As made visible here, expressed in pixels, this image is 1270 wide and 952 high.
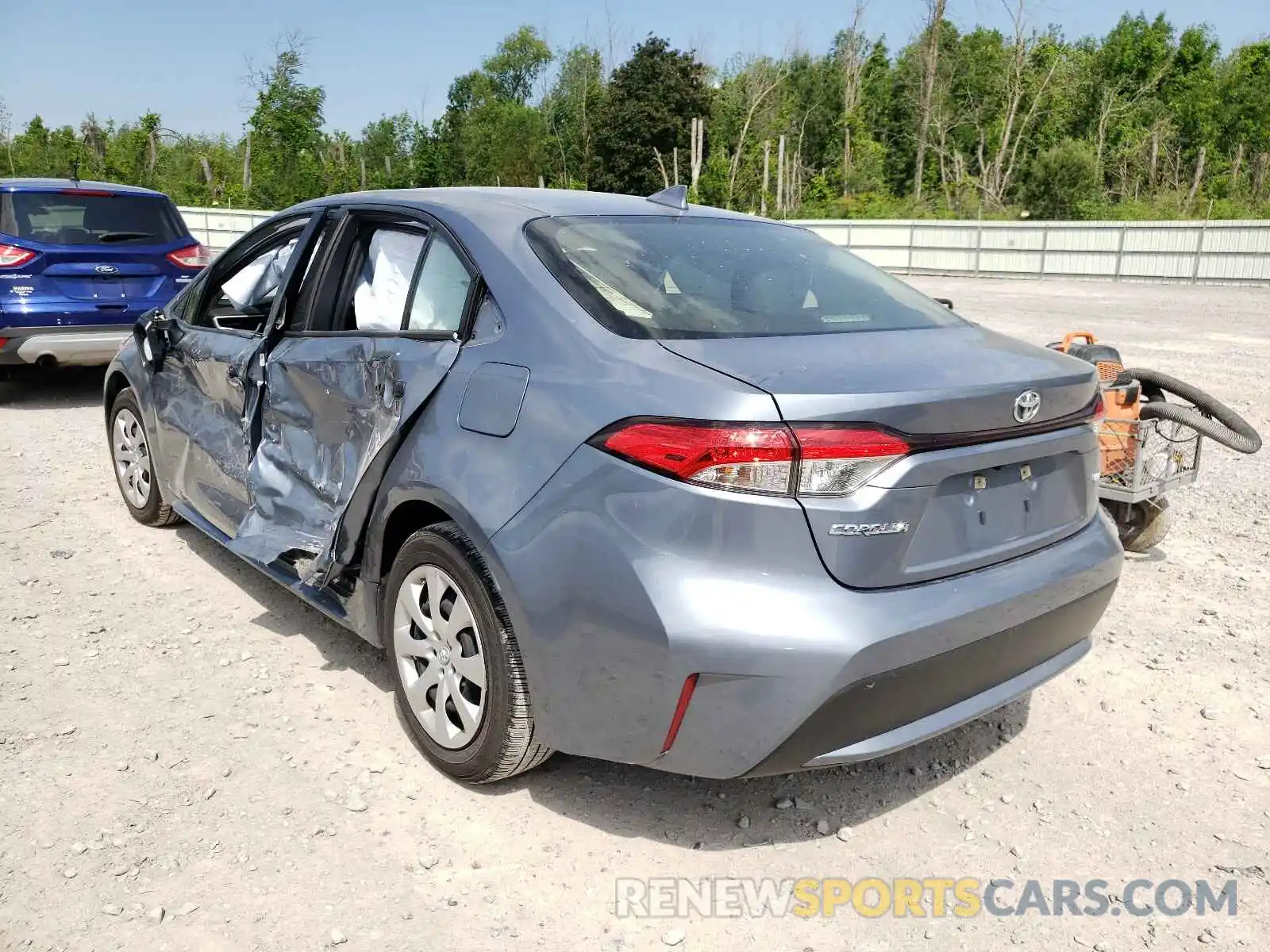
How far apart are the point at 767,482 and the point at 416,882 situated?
1344 mm

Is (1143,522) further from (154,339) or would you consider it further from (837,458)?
(154,339)

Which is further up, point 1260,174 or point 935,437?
point 1260,174

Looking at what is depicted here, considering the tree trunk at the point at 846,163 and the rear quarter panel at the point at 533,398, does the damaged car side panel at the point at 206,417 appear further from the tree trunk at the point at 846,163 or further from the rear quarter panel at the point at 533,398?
the tree trunk at the point at 846,163

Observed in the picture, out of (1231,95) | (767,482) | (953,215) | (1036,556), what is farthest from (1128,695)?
(1231,95)

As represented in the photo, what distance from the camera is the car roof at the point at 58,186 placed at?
8039 mm

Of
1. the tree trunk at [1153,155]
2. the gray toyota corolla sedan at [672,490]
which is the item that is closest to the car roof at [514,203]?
the gray toyota corolla sedan at [672,490]

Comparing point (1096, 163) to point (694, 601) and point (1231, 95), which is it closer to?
point (1231, 95)

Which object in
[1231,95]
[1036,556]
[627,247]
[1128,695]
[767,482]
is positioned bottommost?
[1128,695]

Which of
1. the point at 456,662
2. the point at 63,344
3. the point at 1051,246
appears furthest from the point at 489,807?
the point at 1051,246

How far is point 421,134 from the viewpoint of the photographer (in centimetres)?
5284

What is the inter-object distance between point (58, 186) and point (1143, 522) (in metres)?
8.14

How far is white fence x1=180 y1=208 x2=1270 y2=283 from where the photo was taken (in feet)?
81.8

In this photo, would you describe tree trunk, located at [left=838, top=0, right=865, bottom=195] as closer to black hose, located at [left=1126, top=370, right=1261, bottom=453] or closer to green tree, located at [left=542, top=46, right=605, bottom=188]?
green tree, located at [left=542, top=46, right=605, bottom=188]

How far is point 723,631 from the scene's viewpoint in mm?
2254
